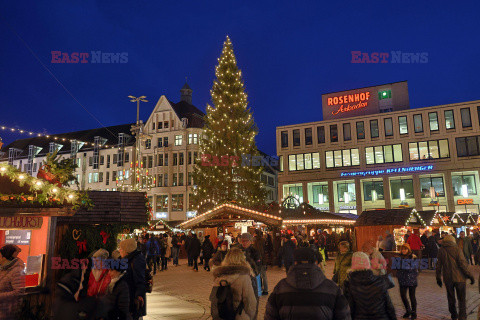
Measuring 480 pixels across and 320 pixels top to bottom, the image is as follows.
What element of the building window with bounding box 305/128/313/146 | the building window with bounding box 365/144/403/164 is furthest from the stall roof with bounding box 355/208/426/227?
the building window with bounding box 305/128/313/146

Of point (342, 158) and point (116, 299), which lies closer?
point (116, 299)

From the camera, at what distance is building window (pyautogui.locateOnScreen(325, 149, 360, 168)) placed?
50.2 metres

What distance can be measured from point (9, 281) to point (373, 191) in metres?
47.5

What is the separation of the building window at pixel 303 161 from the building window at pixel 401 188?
9.47 meters

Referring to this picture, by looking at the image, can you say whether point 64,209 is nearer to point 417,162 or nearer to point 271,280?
point 271,280

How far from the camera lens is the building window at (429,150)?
45938 millimetres

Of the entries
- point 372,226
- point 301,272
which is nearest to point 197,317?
point 301,272

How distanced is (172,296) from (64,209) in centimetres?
533

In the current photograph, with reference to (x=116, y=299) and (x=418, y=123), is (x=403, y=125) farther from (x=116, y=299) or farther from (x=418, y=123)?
(x=116, y=299)

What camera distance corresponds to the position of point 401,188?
46750mm

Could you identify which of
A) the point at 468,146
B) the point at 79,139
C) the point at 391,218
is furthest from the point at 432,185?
the point at 79,139

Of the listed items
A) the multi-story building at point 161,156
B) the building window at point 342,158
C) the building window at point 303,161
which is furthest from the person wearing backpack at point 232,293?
the building window at point 303,161

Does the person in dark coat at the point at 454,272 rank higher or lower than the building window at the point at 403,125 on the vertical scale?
lower

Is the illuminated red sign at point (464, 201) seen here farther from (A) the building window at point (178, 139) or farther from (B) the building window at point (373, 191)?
(A) the building window at point (178, 139)
